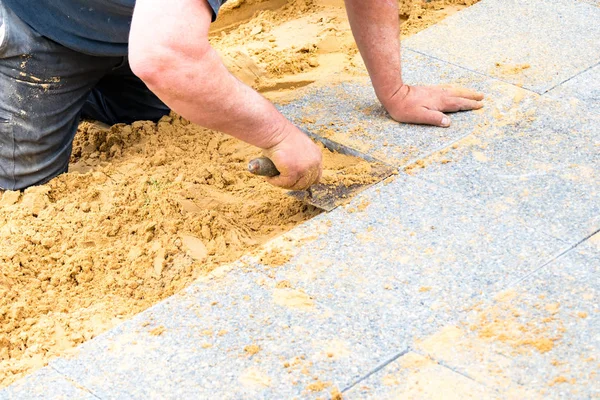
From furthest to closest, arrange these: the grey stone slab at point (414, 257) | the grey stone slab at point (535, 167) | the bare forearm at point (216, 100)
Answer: the grey stone slab at point (535, 167) → the grey stone slab at point (414, 257) → the bare forearm at point (216, 100)

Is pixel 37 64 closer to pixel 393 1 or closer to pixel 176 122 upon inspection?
pixel 176 122

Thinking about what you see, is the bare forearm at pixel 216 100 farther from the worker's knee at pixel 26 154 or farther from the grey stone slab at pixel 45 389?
the worker's knee at pixel 26 154

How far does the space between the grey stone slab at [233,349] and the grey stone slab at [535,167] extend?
829 millimetres

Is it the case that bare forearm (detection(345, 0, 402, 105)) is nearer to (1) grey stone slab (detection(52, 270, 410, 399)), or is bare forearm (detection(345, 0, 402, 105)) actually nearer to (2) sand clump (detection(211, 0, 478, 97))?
(2) sand clump (detection(211, 0, 478, 97))

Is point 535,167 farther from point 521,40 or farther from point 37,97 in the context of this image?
point 37,97

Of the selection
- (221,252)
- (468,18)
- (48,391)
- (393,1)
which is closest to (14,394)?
(48,391)

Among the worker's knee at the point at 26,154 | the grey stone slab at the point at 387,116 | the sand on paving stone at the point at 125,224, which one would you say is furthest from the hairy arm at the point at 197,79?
the worker's knee at the point at 26,154

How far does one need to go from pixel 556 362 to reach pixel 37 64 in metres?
2.38

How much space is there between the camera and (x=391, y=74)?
146 inches

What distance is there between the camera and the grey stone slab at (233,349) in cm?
251

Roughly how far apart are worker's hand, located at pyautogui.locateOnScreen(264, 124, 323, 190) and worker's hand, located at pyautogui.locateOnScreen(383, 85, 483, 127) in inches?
30.6

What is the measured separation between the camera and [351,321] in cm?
271

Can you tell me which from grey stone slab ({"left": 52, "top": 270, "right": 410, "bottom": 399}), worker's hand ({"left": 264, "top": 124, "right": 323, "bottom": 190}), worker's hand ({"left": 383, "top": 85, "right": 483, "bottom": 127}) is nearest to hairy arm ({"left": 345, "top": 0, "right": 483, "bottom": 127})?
worker's hand ({"left": 383, "top": 85, "right": 483, "bottom": 127})

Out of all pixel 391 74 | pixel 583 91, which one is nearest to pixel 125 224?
pixel 391 74
